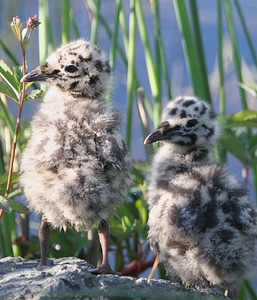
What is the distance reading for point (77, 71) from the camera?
399 centimetres

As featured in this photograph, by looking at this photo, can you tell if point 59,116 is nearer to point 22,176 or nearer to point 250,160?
point 22,176

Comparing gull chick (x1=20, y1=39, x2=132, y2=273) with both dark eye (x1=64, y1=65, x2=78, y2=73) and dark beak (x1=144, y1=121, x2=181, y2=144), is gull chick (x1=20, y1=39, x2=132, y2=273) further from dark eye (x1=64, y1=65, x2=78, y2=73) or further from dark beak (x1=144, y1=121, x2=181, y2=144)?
dark beak (x1=144, y1=121, x2=181, y2=144)

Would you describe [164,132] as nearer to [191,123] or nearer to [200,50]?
[191,123]

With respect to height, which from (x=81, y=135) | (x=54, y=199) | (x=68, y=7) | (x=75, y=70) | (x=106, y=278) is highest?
(x=68, y=7)

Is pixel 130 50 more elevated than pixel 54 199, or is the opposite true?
pixel 130 50

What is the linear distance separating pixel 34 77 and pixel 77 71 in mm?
195

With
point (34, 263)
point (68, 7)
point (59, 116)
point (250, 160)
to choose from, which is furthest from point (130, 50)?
point (34, 263)

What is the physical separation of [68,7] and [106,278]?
191 centimetres

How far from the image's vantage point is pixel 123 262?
4.86 m

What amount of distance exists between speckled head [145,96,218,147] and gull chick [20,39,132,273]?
0.40 metres

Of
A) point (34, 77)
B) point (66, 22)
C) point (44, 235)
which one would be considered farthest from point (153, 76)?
point (44, 235)

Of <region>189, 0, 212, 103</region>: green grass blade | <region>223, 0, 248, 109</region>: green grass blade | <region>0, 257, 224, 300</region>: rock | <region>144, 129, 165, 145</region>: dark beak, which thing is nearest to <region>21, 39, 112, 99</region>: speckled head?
<region>144, 129, 165, 145</region>: dark beak

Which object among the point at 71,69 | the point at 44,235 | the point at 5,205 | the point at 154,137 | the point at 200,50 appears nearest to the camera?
the point at 5,205

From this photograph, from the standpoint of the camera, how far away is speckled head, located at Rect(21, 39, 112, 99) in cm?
399
